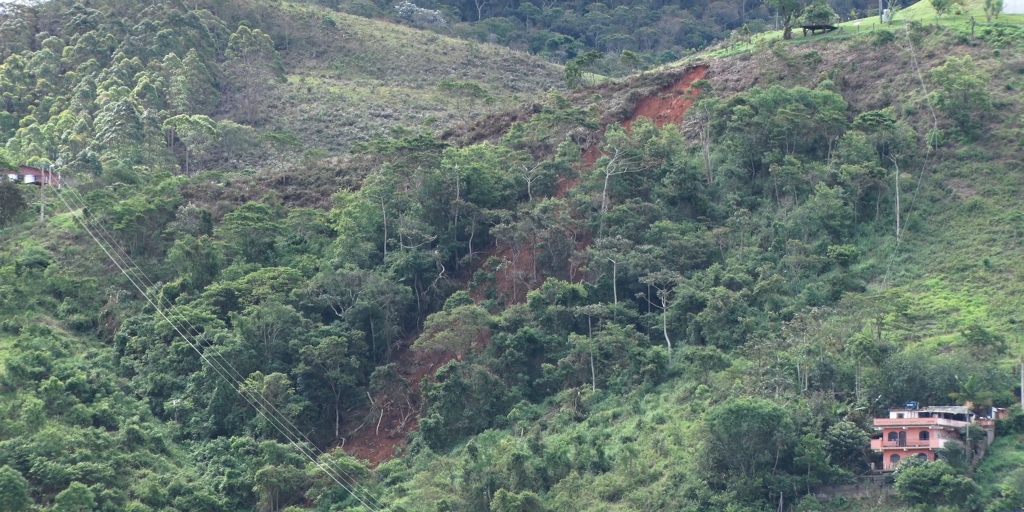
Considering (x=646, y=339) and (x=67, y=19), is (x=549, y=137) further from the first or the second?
(x=67, y=19)

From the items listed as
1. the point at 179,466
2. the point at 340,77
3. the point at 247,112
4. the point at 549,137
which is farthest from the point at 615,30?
the point at 179,466

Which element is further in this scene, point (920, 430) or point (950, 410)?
point (950, 410)

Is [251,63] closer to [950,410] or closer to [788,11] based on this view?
[788,11]

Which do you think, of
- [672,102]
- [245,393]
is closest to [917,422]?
[245,393]

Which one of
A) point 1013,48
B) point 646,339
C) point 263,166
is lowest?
point 646,339

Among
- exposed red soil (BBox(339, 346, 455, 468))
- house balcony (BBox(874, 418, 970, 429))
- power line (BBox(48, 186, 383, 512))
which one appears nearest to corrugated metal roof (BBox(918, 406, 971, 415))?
house balcony (BBox(874, 418, 970, 429))

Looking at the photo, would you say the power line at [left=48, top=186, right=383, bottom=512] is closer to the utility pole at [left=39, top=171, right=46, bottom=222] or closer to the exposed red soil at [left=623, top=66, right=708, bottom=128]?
the utility pole at [left=39, top=171, right=46, bottom=222]
